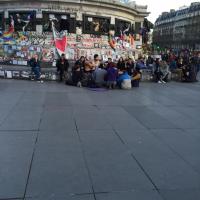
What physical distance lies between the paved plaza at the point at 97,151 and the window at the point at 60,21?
54.4ft

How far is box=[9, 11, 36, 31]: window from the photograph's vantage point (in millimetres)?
28370

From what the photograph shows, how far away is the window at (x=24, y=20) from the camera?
28370 millimetres

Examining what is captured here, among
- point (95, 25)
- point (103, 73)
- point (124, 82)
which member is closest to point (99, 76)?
point (103, 73)

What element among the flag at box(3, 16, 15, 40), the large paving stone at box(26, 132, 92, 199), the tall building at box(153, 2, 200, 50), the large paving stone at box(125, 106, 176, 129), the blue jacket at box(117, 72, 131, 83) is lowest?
the large paving stone at box(125, 106, 176, 129)

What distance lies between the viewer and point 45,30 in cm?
2855

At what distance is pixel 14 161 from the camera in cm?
627

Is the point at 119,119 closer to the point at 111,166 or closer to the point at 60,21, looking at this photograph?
the point at 111,166

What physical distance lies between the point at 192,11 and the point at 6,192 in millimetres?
140170

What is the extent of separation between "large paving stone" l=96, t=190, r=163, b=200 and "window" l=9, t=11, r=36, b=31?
2514 cm

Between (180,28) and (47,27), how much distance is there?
12735 cm

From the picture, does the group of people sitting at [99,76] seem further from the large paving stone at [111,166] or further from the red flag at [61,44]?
the large paving stone at [111,166]

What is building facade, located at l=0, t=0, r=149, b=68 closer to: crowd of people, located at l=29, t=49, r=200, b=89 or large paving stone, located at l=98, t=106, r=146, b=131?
crowd of people, located at l=29, t=49, r=200, b=89

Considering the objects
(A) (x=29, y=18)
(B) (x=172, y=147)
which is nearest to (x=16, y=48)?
(A) (x=29, y=18)

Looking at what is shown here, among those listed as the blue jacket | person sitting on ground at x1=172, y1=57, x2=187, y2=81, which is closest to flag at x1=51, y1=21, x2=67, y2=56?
person sitting on ground at x1=172, y1=57, x2=187, y2=81
